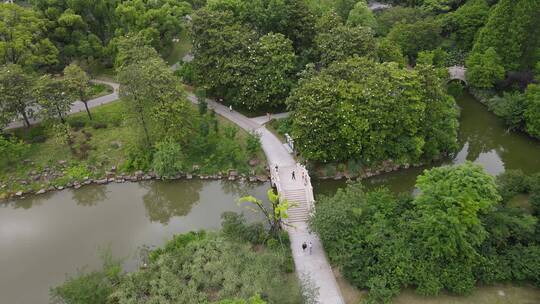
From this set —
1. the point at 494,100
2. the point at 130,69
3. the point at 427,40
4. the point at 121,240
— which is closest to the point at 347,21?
the point at 427,40

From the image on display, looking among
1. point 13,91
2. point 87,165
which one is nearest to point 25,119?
point 13,91

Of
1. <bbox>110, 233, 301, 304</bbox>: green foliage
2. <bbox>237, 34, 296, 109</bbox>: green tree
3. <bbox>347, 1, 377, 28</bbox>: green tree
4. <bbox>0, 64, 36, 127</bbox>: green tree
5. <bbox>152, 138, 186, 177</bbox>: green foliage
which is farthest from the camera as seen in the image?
<bbox>347, 1, 377, 28</bbox>: green tree

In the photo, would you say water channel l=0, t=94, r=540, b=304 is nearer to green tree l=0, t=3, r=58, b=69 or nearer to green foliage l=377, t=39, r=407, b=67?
green foliage l=377, t=39, r=407, b=67

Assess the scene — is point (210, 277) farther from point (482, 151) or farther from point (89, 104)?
point (482, 151)

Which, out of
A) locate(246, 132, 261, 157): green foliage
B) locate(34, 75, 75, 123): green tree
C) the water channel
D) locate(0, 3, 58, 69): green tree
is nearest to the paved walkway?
locate(246, 132, 261, 157): green foliage

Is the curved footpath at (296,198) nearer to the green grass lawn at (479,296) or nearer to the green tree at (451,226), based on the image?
the green grass lawn at (479,296)

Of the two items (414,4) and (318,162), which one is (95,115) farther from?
(414,4)
